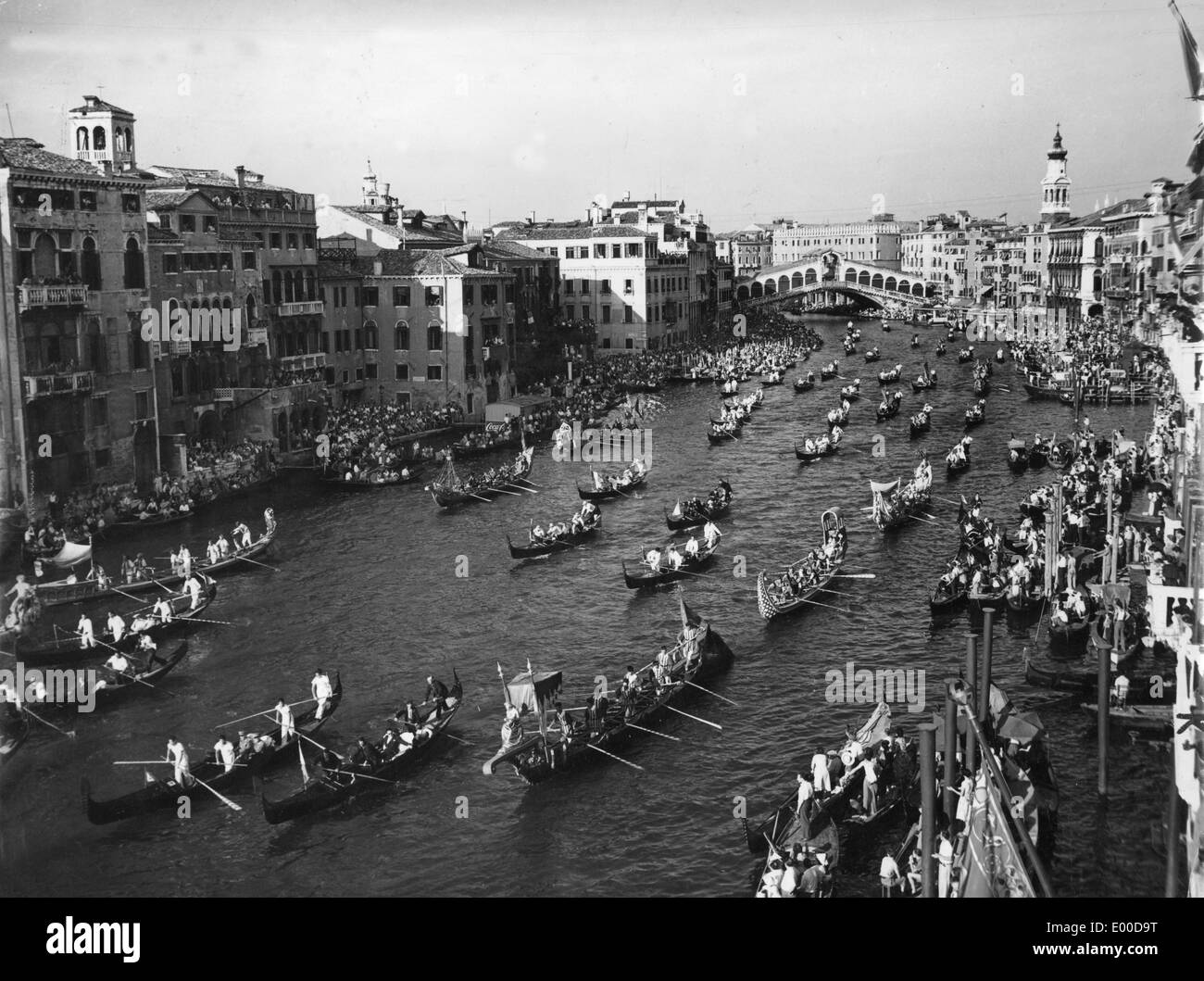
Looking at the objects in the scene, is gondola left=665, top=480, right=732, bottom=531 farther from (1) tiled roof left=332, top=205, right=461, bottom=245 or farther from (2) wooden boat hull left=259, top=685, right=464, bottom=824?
(1) tiled roof left=332, top=205, right=461, bottom=245

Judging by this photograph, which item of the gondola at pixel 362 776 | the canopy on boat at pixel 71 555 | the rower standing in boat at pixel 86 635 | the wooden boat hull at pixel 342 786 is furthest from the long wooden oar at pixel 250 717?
the canopy on boat at pixel 71 555

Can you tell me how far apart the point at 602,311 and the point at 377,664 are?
113 feet

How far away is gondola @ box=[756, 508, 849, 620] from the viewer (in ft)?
58.4

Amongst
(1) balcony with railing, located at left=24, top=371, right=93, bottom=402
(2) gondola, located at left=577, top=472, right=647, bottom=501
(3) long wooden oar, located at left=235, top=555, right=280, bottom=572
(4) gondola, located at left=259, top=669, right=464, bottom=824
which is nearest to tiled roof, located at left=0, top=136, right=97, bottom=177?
(1) balcony with railing, located at left=24, top=371, right=93, bottom=402

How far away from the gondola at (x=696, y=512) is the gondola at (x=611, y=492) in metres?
1.71

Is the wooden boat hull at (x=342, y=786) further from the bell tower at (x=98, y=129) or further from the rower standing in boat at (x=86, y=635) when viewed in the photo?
the bell tower at (x=98, y=129)

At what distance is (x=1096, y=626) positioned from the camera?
15.9 m

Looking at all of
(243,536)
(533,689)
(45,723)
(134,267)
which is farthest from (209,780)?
(134,267)

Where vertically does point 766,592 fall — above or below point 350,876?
above

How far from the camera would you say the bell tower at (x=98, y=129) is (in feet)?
76.7

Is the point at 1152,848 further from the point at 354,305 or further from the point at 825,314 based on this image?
the point at 825,314

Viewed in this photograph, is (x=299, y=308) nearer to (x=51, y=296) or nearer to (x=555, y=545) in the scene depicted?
(x=51, y=296)

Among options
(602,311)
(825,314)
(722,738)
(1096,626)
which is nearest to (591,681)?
(722,738)
